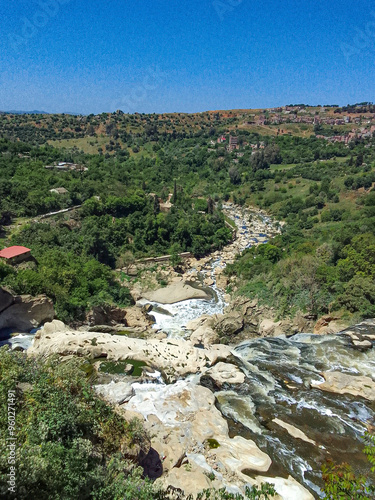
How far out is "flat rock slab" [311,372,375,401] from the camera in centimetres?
1559

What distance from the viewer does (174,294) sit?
30953mm

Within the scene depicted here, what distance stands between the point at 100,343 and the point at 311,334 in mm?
13504

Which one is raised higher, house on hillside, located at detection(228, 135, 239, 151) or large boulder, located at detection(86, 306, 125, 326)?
house on hillside, located at detection(228, 135, 239, 151)

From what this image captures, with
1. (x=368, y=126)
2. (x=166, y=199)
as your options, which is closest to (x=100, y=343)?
(x=166, y=199)

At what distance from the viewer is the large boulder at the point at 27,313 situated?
64.9ft

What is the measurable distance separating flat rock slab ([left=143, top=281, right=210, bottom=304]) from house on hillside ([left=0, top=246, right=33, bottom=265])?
1098cm

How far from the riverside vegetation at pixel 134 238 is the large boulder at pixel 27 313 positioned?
3.07 ft

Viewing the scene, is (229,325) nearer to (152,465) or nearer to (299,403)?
(299,403)

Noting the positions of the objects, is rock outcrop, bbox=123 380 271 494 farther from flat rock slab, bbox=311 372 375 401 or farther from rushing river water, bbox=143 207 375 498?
flat rock slab, bbox=311 372 375 401

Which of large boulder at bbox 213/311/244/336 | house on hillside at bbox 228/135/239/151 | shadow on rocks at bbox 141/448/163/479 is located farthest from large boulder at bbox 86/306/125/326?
house on hillside at bbox 228/135/239/151

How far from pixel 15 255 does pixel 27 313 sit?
6.40 m

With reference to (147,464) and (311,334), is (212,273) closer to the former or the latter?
(311,334)

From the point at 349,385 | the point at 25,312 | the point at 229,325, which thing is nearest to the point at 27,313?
the point at 25,312

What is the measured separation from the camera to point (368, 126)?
110m
